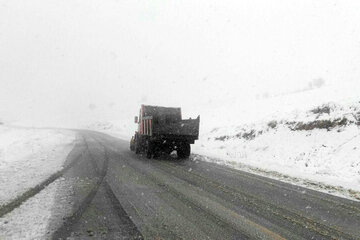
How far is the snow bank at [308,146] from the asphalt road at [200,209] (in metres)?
3.29

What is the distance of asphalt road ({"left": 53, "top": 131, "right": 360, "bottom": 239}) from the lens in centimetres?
459

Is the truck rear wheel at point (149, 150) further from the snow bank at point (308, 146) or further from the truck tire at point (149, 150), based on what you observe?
the snow bank at point (308, 146)

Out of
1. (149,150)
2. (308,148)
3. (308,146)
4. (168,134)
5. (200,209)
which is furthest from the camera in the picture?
(308,146)

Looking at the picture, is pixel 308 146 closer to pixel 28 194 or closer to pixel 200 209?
pixel 200 209

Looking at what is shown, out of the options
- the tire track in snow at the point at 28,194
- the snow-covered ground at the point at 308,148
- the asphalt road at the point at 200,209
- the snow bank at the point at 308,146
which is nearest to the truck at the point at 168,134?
the snow-covered ground at the point at 308,148

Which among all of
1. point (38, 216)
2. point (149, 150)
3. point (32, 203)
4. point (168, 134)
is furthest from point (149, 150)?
point (38, 216)

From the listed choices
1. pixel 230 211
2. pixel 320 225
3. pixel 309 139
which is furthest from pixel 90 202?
pixel 309 139

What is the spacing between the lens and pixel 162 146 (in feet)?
47.5

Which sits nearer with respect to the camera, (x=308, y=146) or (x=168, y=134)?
(x=168, y=134)

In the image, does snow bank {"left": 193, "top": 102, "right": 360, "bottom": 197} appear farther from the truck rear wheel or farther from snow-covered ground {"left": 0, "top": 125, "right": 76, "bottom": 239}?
snow-covered ground {"left": 0, "top": 125, "right": 76, "bottom": 239}

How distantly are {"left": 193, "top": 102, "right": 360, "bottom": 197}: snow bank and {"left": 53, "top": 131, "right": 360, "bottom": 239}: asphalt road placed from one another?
3287mm

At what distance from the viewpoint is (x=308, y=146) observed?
15281 mm

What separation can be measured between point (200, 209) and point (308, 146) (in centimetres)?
1137

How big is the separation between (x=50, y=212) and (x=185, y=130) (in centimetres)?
916
